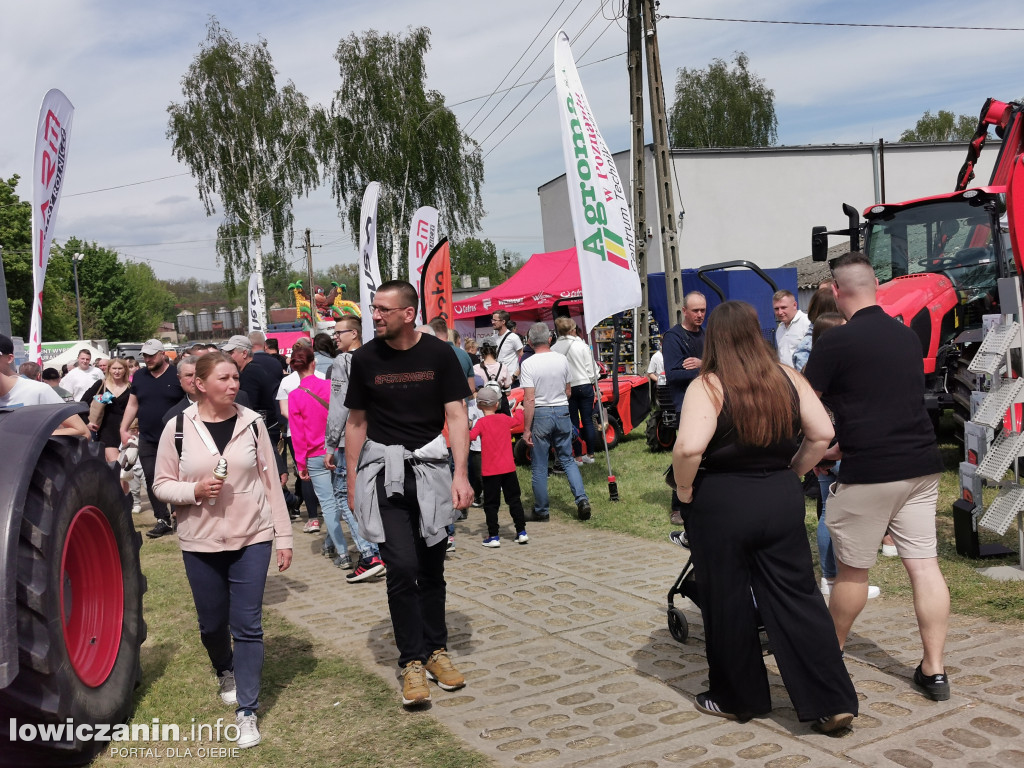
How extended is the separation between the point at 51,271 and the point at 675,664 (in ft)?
194

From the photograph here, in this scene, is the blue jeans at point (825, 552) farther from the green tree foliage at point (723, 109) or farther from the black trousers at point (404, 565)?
the green tree foliage at point (723, 109)

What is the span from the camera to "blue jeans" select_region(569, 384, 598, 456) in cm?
1139

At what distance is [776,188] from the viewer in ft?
106

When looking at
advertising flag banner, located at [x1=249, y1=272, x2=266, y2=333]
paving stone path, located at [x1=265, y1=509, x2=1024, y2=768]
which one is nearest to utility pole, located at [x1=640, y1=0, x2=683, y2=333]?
paving stone path, located at [x1=265, y1=509, x2=1024, y2=768]

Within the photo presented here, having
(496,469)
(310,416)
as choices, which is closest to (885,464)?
(496,469)

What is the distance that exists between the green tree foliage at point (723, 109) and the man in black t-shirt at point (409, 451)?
4820 cm

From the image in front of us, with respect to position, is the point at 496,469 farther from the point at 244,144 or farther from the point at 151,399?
the point at 244,144

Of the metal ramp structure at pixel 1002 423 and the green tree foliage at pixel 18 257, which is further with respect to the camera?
the green tree foliage at pixel 18 257

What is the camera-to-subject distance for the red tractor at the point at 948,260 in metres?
9.33

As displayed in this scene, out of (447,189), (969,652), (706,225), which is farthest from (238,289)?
(969,652)

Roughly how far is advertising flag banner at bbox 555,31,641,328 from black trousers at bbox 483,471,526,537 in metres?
1.91

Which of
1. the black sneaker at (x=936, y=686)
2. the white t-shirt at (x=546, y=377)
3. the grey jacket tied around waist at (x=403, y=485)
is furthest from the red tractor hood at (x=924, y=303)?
the grey jacket tied around waist at (x=403, y=485)

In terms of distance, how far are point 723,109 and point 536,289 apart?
32613 mm

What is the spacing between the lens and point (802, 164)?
32.7 metres
